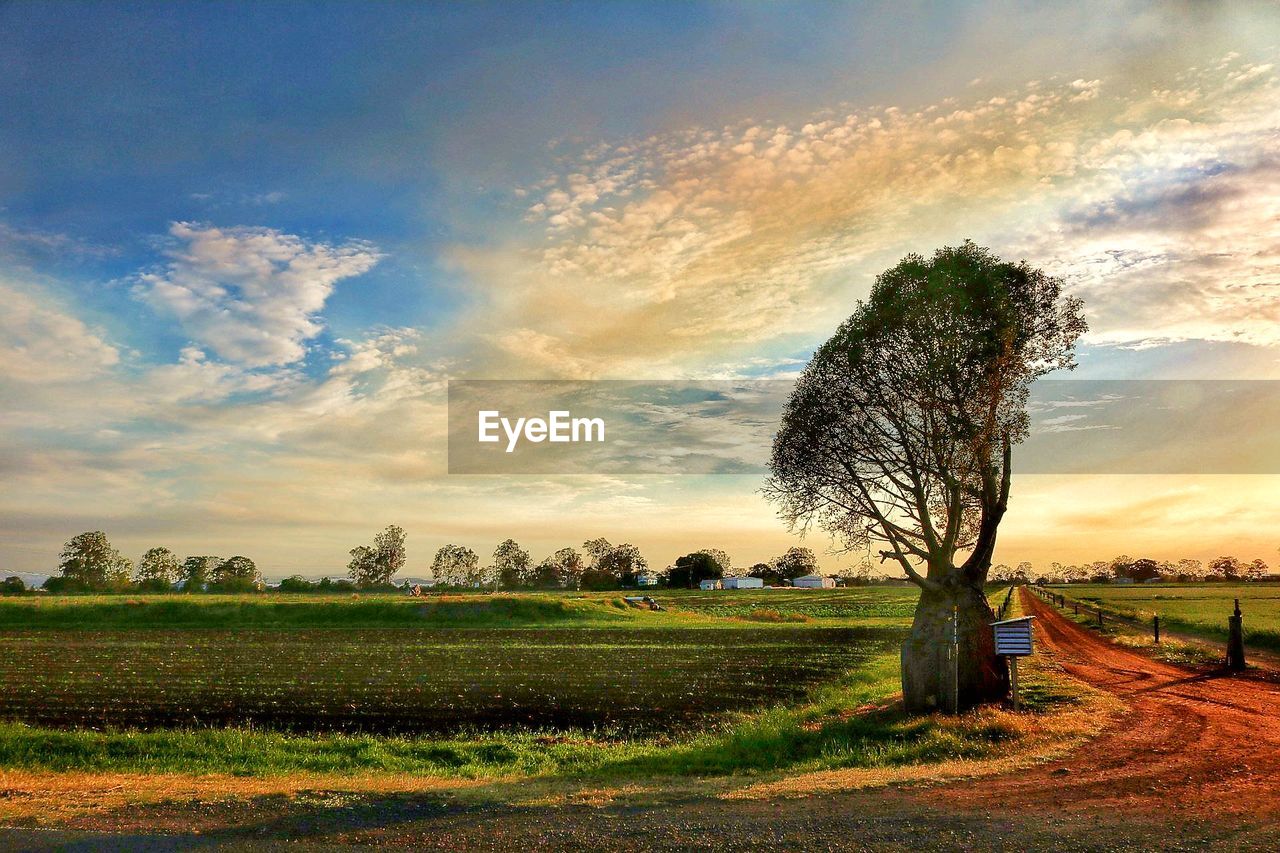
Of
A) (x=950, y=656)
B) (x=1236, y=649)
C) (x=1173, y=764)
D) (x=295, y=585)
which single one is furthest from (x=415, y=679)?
(x=295, y=585)

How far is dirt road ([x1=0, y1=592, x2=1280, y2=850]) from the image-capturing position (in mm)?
9609

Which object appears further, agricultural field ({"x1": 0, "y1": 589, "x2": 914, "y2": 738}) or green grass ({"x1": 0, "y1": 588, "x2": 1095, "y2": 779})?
agricultural field ({"x1": 0, "y1": 589, "x2": 914, "y2": 738})

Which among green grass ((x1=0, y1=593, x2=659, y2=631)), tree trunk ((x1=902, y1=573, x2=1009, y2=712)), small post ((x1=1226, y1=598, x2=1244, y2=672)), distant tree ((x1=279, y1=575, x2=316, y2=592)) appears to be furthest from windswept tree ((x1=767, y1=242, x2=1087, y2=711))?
distant tree ((x1=279, y1=575, x2=316, y2=592))

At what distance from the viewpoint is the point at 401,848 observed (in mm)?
9602

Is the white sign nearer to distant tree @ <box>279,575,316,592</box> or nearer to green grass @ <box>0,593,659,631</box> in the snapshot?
green grass @ <box>0,593,659,631</box>

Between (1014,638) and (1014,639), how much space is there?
2 centimetres

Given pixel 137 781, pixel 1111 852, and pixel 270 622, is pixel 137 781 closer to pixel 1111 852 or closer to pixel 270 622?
pixel 1111 852

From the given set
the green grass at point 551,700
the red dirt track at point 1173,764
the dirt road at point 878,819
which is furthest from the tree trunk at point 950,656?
the dirt road at point 878,819

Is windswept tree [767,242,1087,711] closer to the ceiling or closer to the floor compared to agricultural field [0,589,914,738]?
closer to the ceiling

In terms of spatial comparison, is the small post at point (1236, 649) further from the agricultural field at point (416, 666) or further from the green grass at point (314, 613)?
the green grass at point (314, 613)

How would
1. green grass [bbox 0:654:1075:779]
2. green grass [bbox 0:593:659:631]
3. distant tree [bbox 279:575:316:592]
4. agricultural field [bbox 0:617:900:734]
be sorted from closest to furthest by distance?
green grass [bbox 0:654:1075:779]
agricultural field [bbox 0:617:900:734]
green grass [bbox 0:593:659:631]
distant tree [bbox 279:575:316:592]

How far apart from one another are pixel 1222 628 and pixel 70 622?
106980 mm

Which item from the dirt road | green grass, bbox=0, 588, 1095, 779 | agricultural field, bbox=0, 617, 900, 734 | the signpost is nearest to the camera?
the dirt road

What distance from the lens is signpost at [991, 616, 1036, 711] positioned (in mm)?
18922
